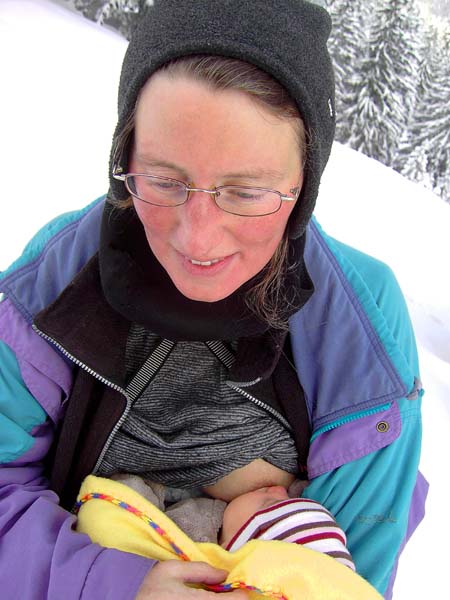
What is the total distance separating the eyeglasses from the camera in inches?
46.9

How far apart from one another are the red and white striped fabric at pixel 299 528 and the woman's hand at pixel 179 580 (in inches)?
7.4

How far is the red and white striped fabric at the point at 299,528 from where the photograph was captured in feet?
4.75

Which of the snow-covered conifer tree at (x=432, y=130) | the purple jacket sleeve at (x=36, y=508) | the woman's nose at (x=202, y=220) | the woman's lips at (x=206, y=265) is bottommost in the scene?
the purple jacket sleeve at (x=36, y=508)

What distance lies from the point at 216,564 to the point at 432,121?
27007 millimetres

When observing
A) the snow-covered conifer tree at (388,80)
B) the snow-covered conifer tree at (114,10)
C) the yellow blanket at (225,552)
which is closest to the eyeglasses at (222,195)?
the yellow blanket at (225,552)

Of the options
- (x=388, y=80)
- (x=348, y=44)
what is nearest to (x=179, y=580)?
(x=348, y=44)

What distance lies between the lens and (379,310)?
165 centimetres

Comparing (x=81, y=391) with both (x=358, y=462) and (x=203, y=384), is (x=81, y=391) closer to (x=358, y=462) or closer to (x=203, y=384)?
(x=203, y=384)

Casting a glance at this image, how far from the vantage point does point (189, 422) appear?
1.70 metres

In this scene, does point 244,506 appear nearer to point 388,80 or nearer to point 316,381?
point 316,381

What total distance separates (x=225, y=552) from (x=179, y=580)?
0.61 ft

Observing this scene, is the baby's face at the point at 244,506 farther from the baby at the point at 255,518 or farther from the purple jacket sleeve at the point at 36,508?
the purple jacket sleeve at the point at 36,508

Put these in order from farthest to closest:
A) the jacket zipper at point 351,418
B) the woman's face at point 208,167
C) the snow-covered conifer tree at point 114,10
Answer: the snow-covered conifer tree at point 114,10 → the jacket zipper at point 351,418 → the woman's face at point 208,167

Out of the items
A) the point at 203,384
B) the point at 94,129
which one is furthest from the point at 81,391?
the point at 94,129
